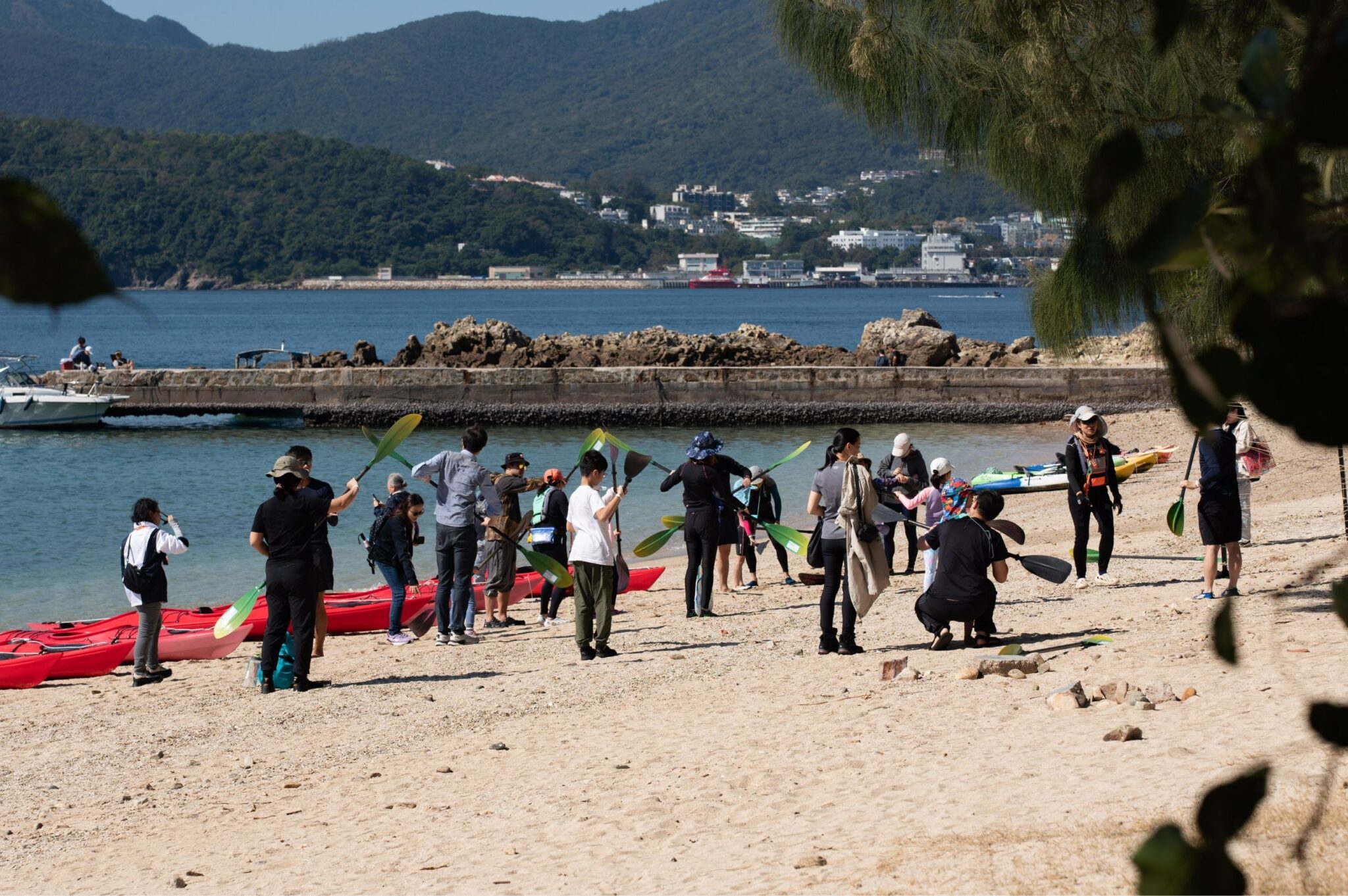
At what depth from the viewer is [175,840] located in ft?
20.1

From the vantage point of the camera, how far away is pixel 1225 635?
1670mm

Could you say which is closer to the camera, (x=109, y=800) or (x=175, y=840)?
(x=175, y=840)

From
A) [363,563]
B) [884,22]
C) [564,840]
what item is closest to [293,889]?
[564,840]

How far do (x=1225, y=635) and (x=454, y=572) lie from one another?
30.1ft

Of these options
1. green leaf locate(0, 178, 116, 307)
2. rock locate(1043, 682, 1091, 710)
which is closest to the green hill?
rock locate(1043, 682, 1091, 710)

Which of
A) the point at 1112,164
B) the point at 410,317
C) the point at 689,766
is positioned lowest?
the point at 689,766

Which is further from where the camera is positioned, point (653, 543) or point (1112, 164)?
point (653, 543)

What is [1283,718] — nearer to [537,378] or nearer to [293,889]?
[293,889]

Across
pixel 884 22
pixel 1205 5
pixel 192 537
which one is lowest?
pixel 192 537

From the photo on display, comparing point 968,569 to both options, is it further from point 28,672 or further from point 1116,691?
point 28,672

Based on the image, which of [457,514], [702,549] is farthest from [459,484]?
[702,549]

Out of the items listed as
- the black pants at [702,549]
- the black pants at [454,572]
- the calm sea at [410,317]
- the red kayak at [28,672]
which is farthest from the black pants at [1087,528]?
the calm sea at [410,317]

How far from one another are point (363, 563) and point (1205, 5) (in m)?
13.1

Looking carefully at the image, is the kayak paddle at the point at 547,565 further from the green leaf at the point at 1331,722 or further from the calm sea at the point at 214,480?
the green leaf at the point at 1331,722
